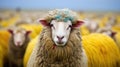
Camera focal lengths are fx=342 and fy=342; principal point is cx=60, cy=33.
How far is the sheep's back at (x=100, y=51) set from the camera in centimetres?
451

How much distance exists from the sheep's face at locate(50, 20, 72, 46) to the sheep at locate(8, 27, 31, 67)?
2141 mm

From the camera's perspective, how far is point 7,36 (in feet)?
21.3

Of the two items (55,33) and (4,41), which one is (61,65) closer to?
(55,33)

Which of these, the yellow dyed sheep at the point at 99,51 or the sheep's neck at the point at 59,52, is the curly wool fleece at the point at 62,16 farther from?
the yellow dyed sheep at the point at 99,51

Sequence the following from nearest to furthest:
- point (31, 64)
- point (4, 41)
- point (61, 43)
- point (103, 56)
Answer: point (61, 43)
point (31, 64)
point (103, 56)
point (4, 41)

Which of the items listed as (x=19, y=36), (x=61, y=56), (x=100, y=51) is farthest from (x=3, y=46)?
(x=61, y=56)

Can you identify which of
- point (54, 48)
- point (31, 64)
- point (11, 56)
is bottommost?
point (11, 56)

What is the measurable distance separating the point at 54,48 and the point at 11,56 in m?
2.34

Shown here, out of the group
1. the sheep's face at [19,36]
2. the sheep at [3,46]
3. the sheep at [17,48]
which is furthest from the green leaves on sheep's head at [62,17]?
the sheep at [3,46]

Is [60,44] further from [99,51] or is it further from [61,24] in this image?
[99,51]

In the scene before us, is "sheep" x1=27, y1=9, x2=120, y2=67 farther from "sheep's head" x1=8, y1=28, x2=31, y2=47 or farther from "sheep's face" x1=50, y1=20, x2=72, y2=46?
"sheep's head" x1=8, y1=28, x2=31, y2=47

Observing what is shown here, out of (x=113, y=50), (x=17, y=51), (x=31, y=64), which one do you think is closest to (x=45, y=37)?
(x=31, y=64)

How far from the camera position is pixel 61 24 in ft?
11.5

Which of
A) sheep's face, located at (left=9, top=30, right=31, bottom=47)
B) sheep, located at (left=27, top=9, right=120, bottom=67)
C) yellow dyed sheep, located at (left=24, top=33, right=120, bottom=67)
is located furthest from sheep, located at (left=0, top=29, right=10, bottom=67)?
sheep, located at (left=27, top=9, right=120, bottom=67)
